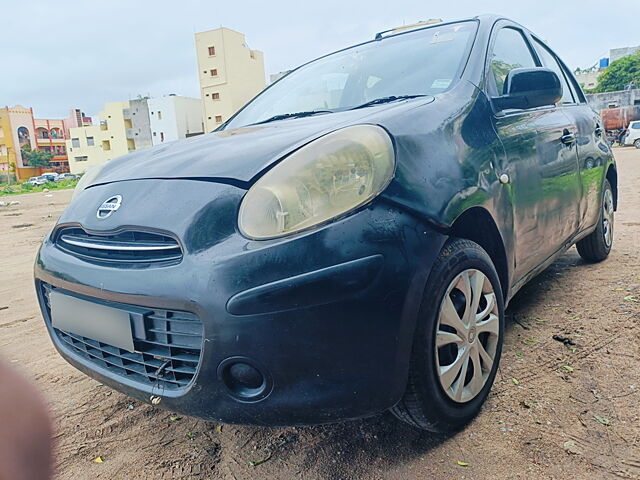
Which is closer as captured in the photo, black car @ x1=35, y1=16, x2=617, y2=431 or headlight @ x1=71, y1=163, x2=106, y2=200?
black car @ x1=35, y1=16, x2=617, y2=431

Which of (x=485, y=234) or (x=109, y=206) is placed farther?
(x=485, y=234)

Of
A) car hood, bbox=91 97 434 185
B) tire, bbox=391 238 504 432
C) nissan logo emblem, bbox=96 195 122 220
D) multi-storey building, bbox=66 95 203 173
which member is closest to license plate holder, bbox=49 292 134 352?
nissan logo emblem, bbox=96 195 122 220

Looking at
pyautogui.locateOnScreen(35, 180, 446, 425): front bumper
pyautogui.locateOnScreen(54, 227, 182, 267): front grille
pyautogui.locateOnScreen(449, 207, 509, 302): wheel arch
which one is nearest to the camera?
pyautogui.locateOnScreen(35, 180, 446, 425): front bumper

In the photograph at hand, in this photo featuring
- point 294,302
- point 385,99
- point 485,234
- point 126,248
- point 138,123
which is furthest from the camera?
point 138,123

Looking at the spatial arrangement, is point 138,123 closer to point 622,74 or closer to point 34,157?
point 34,157

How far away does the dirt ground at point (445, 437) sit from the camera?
159 centimetres

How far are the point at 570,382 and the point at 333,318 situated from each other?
50.3 inches

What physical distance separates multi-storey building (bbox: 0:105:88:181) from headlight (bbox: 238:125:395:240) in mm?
59632

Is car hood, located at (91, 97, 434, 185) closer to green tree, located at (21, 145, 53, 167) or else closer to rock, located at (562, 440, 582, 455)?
rock, located at (562, 440, 582, 455)

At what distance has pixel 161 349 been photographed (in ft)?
4.95

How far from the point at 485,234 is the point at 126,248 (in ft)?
4.41

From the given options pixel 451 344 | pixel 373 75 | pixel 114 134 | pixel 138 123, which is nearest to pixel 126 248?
pixel 451 344

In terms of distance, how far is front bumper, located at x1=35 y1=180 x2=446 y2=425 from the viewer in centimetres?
134

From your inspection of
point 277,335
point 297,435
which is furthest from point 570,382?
point 277,335
